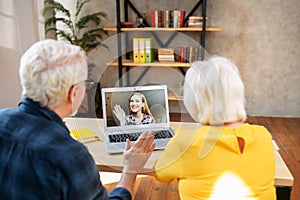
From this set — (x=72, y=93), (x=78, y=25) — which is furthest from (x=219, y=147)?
(x=78, y=25)

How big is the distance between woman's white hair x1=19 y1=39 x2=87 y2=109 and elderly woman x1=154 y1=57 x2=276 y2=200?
41 centimetres

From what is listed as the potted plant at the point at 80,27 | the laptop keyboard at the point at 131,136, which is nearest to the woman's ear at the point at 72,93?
the laptop keyboard at the point at 131,136

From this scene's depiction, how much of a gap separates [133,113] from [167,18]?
248cm

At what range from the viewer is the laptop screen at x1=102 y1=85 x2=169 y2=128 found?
1.67 metres

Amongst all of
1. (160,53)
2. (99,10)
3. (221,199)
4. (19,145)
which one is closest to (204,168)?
(221,199)

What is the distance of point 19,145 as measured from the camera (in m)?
0.85

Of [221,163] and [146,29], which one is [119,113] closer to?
[221,163]

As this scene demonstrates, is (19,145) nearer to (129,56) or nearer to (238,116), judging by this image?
(238,116)

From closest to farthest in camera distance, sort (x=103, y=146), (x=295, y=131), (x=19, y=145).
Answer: (x=19, y=145) → (x=103, y=146) → (x=295, y=131)

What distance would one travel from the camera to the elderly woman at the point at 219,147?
3.40ft

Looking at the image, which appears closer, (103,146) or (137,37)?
(103,146)

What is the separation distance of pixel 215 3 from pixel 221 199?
3410 mm

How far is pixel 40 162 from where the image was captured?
823mm

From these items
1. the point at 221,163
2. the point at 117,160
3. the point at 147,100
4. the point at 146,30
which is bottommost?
the point at 117,160
